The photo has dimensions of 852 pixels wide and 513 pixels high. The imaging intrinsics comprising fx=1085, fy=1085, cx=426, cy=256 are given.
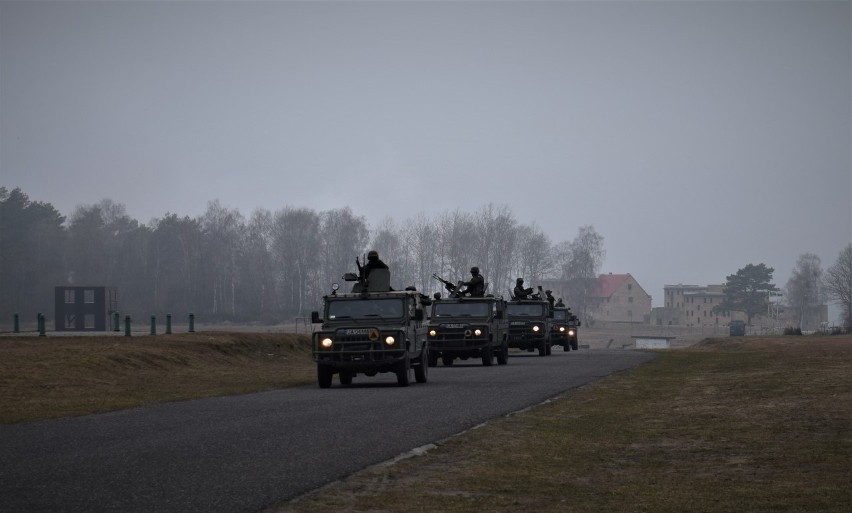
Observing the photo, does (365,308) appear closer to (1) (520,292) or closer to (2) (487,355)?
(2) (487,355)

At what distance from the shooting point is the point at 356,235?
5108 inches

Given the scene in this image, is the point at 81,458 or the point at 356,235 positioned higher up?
the point at 356,235

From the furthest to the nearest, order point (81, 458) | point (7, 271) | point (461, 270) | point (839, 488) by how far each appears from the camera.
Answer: point (461, 270) < point (7, 271) < point (81, 458) < point (839, 488)

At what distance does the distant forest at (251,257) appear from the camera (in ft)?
401

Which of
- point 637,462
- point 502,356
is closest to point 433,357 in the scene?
point 502,356

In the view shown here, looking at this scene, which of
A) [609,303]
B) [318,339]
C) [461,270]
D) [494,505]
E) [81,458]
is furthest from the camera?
[609,303]

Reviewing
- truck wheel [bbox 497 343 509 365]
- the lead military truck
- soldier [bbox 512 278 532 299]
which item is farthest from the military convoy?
soldier [bbox 512 278 532 299]

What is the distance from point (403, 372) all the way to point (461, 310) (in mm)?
11622

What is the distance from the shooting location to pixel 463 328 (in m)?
36.7

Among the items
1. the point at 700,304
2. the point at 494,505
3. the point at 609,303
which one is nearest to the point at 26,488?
the point at 494,505

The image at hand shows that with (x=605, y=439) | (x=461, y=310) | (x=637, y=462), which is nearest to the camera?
(x=637, y=462)

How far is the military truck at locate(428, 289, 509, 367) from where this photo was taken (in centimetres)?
3669

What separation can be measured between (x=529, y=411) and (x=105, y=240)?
401ft

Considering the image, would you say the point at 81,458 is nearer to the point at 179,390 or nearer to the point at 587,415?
the point at 587,415
